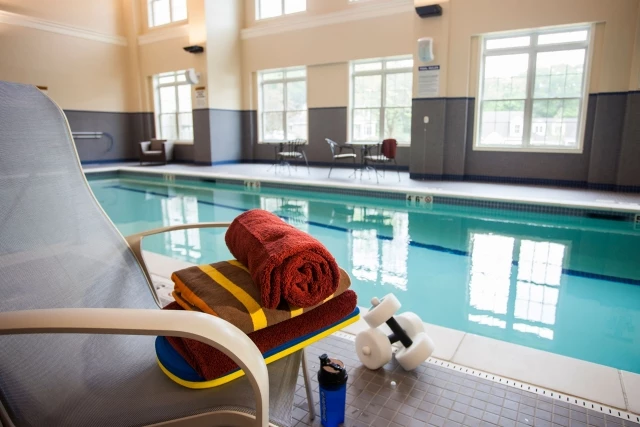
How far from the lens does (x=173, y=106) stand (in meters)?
10.4

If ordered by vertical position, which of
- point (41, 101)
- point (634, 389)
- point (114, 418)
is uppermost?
point (41, 101)

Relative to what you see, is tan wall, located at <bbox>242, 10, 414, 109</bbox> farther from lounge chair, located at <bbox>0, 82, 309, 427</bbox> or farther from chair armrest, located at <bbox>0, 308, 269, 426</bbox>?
chair armrest, located at <bbox>0, 308, 269, 426</bbox>

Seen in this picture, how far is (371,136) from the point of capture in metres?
8.41

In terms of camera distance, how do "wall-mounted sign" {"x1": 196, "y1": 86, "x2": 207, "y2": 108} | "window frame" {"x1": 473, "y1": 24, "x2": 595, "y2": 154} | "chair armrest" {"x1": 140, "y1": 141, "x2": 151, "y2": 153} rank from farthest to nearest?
"chair armrest" {"x1": 140, "y1": 141, "x2": 151, "y2": 153} < "wall-mounted sign" {"x1": 196, "y1": 86, "x2": 207, "y2": 108} < "window frame" {"x1": 473, "y1": 24, "x2": 595, "y2": 154}

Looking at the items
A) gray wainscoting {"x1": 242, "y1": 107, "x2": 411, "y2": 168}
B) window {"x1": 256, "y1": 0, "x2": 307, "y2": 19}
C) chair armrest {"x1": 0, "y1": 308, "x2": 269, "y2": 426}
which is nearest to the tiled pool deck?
chair armrest {"x1": 0, "y1": 308, "x2": 269, "y2": 426}

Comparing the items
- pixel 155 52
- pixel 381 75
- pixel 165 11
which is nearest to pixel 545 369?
pixel 381 75

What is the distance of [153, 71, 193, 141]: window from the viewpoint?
10.2 metres

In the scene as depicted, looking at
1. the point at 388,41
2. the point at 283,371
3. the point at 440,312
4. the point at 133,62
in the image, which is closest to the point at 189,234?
the point at 440,312

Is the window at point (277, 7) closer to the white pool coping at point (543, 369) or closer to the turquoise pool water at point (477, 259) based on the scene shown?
the turquoise pool water at point (477, 259)

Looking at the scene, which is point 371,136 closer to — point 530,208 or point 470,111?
point 470,111

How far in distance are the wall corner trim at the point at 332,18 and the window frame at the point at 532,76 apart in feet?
5.78

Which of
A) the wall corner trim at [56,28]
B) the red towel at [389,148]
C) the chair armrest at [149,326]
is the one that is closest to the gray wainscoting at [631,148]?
the red towel at [389,148]

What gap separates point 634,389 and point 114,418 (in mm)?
1506

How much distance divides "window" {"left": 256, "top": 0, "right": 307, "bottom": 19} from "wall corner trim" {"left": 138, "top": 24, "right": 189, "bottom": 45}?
1.68 m
